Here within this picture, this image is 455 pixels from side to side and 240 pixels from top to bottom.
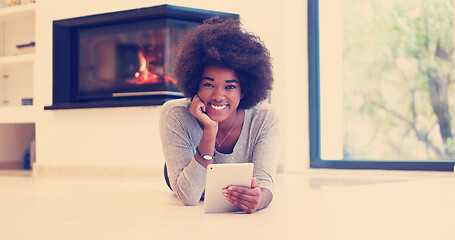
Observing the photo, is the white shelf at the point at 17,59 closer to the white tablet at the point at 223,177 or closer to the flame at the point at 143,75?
the flame at the point at 143,75

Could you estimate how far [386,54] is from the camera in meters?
5.33

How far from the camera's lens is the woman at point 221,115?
1.92 metres

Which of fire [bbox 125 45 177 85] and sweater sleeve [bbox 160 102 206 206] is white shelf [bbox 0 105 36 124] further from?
sweater sleeve [bbox 160 102 206 206]

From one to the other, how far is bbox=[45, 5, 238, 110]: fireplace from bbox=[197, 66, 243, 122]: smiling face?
6.92ft

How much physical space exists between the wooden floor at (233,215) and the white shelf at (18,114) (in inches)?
66.8

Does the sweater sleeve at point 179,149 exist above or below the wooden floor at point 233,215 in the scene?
above

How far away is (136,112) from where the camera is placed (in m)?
4.23

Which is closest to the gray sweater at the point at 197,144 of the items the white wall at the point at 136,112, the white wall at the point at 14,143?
the white wall at the point at 136,112

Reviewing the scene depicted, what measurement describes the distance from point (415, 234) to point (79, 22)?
11.7 feet

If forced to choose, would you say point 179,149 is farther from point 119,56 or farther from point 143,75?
point 119,56

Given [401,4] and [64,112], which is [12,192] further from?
[401,4]

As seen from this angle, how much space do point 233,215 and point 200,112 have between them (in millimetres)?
366

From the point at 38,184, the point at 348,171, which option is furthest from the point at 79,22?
the point at 348,171

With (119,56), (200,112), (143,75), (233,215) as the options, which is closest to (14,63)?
(119,56)
